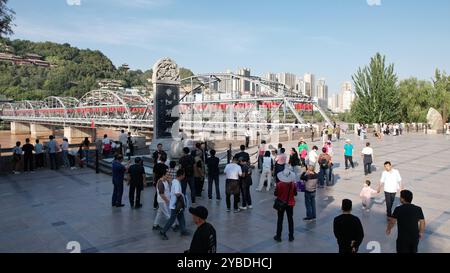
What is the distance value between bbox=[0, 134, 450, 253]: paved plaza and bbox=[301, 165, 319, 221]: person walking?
0.22 meters

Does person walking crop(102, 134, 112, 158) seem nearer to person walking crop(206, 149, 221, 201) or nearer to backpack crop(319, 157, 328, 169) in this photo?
person walking crop(206, 149, 221, 201)

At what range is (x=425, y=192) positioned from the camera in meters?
10.7

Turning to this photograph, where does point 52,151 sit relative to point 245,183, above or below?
above

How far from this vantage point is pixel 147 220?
796 cm

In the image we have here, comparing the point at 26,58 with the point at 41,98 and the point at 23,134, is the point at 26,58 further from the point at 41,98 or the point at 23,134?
the point at 23,134

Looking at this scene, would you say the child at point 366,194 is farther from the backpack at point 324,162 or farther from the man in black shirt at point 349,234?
the man in black shirt at point 349,234

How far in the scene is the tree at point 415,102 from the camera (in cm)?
4838

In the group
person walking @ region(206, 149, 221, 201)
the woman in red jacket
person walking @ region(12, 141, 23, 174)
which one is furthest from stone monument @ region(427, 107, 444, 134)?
person walking @ region(12, 141, 23, 174)

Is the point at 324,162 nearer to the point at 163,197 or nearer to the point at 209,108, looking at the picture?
the point at 163,197

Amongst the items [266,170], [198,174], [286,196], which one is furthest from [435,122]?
[286,196]

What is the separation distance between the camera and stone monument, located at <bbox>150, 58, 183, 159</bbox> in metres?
15.5

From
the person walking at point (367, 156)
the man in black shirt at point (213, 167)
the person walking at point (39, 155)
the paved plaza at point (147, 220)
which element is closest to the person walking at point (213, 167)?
the man in black shirt at point (213, 167)

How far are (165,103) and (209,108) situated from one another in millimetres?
43262

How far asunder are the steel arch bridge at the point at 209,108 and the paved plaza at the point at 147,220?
77.5 feet
